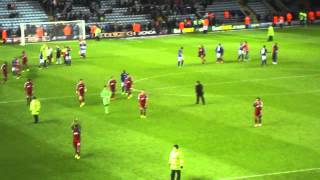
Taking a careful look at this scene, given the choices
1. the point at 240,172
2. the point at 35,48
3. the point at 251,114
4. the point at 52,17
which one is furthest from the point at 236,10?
the point at 240,172

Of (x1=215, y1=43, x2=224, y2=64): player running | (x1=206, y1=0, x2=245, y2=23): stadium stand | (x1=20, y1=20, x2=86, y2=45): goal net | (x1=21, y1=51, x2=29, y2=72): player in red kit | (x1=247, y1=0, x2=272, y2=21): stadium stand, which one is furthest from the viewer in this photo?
(x1=247, y1=0, x2=272, y2=21): stadium stand

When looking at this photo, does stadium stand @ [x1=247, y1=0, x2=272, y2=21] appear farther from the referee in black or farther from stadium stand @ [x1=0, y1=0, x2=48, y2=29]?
the referee in black

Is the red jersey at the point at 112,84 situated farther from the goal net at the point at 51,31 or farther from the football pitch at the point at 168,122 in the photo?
the goal net at the point at 51,31

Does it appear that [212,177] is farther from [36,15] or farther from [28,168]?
[36,15]

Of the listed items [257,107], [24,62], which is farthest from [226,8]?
[257,107]

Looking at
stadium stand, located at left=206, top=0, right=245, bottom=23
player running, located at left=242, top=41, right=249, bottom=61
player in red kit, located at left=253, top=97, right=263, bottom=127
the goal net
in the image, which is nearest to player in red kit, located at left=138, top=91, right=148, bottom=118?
player in red kit, located at left=253, top=97, right=263, bottom=127

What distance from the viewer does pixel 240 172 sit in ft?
93.7

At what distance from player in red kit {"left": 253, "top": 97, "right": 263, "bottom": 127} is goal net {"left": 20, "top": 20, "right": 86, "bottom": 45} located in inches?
A: 1525

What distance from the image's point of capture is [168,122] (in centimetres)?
3728

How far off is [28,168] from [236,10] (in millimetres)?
62268

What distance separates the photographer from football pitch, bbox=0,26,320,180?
29391mm

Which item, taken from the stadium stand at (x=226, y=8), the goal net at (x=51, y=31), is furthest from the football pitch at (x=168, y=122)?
the stadium stand at (x=226, y=8)

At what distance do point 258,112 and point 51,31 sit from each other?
4009 cm

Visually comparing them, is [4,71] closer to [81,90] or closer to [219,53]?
[81,90]
